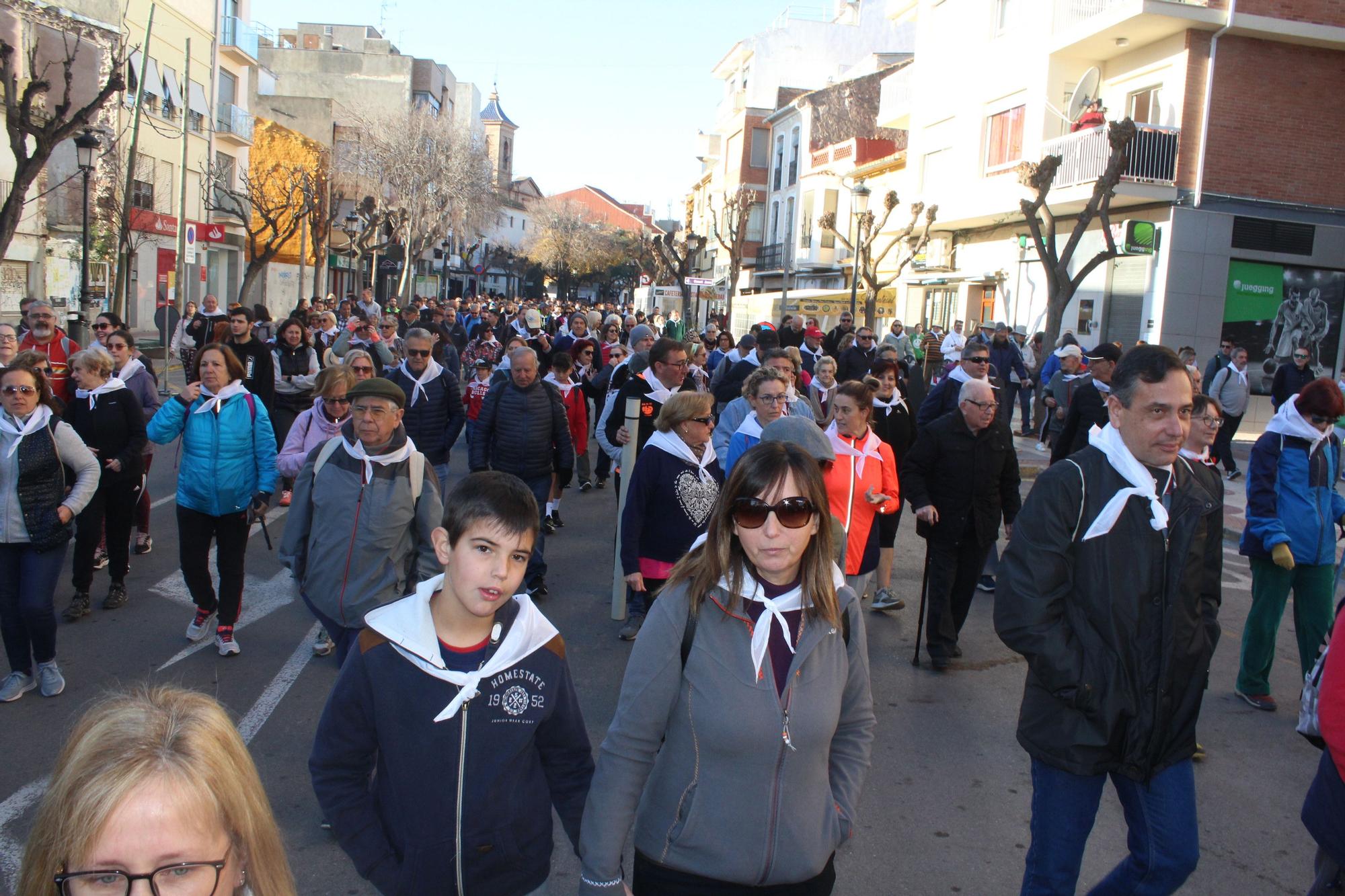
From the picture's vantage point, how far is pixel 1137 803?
3031mm

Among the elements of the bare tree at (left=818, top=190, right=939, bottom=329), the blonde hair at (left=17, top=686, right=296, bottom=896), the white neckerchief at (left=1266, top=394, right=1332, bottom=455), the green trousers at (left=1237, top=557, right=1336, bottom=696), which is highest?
the bare tree at (left=818, top=190, right=939, bottom=329)

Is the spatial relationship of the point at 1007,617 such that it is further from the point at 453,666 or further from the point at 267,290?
the point at 267,290

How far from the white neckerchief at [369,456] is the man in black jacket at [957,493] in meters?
3.07

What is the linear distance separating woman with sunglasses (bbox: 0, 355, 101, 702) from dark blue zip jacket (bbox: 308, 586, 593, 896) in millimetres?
3589

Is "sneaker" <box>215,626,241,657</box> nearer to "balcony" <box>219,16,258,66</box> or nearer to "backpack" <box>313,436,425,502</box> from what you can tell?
"backpack" <box>313,436,425,502</box>

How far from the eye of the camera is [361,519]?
4.46 meters

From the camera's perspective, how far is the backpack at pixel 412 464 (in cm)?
462

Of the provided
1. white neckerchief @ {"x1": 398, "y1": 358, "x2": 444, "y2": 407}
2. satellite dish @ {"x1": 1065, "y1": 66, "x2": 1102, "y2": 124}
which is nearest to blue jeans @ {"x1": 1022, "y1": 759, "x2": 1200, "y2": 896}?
white neckerchief @ {"x1": 398, "y1": 358, "x2": 444, "y2": 407}

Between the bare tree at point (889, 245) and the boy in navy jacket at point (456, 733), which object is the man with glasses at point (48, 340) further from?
the bare tree at point (889, 245)

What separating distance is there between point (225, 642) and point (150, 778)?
5057 mm

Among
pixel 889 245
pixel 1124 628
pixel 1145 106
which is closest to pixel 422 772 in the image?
pixel 1124 628

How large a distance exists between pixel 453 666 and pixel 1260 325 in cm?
2188

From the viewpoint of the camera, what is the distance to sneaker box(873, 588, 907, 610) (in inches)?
300

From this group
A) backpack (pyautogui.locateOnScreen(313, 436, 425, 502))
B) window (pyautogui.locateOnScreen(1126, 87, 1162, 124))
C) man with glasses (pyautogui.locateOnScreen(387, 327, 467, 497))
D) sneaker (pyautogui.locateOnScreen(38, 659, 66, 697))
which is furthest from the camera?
window (pyautogui.locateOnScreen(1126, 87, 1162, 124))
